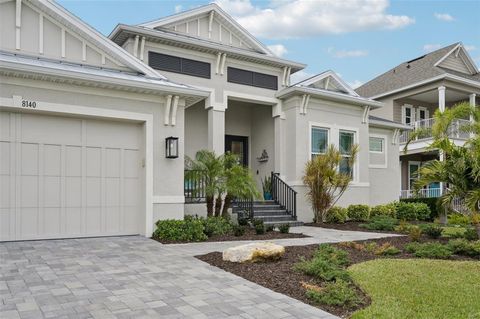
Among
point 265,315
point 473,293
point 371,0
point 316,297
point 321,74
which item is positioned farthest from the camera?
point 321,74

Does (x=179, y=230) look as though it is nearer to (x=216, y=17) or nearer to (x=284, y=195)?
(x=284, y=195)

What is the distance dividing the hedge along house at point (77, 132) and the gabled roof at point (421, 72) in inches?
636

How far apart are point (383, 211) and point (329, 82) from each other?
5262 mm

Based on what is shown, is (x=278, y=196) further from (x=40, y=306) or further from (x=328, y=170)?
(x=40, y=306)

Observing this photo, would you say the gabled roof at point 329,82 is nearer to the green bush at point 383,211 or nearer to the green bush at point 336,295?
the green bush at point 383,211

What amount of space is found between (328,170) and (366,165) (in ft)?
10.1

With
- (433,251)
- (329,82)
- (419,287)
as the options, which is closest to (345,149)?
(329,82)

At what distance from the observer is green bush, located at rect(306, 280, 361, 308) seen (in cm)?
460

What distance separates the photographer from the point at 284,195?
1364cm

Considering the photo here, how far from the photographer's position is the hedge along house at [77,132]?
8102 mm

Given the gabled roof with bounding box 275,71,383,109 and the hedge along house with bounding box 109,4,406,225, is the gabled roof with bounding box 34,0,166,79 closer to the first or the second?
the hedge along house with bounding box 109,4,406,225

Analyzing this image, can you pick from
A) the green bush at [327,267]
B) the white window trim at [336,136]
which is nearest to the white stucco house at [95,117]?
the white window trim at [336,136]

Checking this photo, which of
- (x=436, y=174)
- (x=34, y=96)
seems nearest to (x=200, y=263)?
(x=34, y=96)

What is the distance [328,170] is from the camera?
13.2 metres
